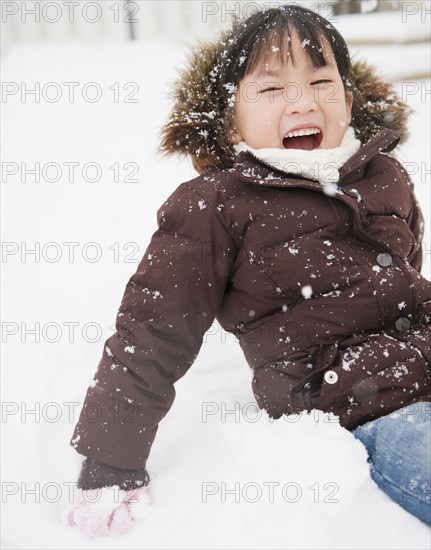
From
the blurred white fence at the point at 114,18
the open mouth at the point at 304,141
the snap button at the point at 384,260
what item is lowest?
the snap button at the point at 384,260

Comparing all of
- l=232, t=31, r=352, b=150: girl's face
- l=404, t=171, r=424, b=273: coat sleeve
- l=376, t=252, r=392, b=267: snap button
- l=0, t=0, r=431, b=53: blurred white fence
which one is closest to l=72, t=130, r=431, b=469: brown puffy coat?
l=376, t=252, r=392, b=267: snap button

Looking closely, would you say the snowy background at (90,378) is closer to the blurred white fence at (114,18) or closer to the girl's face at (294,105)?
the girl's face at (294,105)

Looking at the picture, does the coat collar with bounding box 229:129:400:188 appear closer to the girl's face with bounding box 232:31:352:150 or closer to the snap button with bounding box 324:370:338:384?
the girl's face with bounding box 232:31:352:150

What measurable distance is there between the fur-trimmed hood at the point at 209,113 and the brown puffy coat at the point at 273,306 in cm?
12

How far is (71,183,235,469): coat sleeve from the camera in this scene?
4.48ft

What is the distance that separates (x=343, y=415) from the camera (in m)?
1.35

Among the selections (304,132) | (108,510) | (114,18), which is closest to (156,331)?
(108,510)

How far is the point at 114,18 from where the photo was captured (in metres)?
7.26

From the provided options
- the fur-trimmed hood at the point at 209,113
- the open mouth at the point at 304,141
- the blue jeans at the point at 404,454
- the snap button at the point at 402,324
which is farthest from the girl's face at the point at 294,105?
the blue jeans at the point at 404,454

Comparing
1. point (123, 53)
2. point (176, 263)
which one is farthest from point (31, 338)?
point (123, 53)

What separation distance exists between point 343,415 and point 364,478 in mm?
159

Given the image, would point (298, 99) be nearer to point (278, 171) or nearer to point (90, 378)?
point (278, 171)

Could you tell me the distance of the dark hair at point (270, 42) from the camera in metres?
1.58

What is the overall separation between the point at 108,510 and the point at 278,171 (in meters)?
0.94
